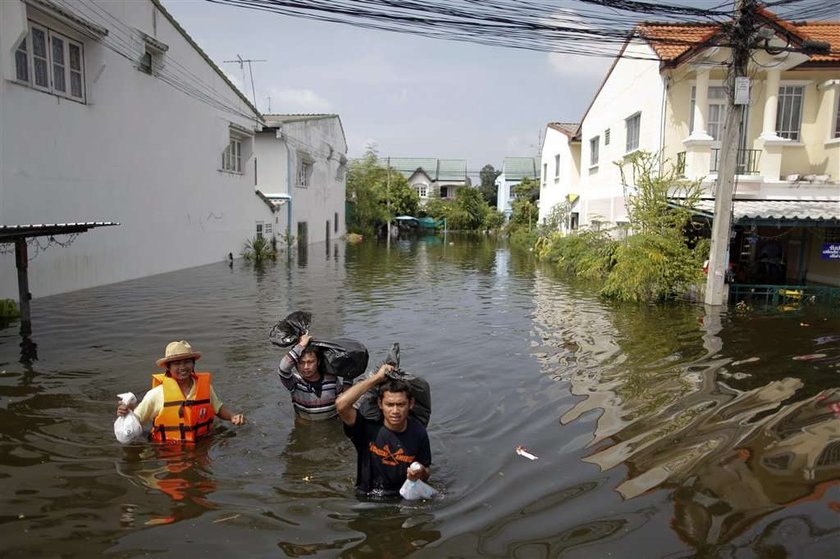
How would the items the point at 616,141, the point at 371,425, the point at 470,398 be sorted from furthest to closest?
1. the point at 616,141
2. the point at 470,398
3. the point at 371,425

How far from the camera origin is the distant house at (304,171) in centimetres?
2966

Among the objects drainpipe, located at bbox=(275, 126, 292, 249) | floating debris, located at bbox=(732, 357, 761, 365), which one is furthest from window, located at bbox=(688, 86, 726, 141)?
drainpipe, located at bbox=(275, 126, 292, 249)

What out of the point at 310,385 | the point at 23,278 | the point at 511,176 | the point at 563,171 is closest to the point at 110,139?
Result: the point at 23,278

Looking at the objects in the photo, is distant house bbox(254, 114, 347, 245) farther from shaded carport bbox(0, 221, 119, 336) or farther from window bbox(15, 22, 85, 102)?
shaded carport bbox(0, 221, 119, 336)

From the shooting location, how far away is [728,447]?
590cm

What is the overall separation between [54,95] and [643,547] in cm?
1409

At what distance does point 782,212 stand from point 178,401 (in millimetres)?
14088

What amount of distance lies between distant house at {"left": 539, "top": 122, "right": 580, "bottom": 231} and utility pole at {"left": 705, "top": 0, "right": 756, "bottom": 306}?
49.0ft

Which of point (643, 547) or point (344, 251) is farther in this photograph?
point (344, 251)

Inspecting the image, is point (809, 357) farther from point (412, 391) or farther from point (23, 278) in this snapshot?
point (23, 278)

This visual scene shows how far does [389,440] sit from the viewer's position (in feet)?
14.4

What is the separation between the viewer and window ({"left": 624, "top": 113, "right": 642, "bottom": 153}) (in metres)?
20.1

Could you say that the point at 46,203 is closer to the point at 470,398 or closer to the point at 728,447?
the point at 470,398

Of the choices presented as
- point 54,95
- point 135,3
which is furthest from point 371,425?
point 135,3
